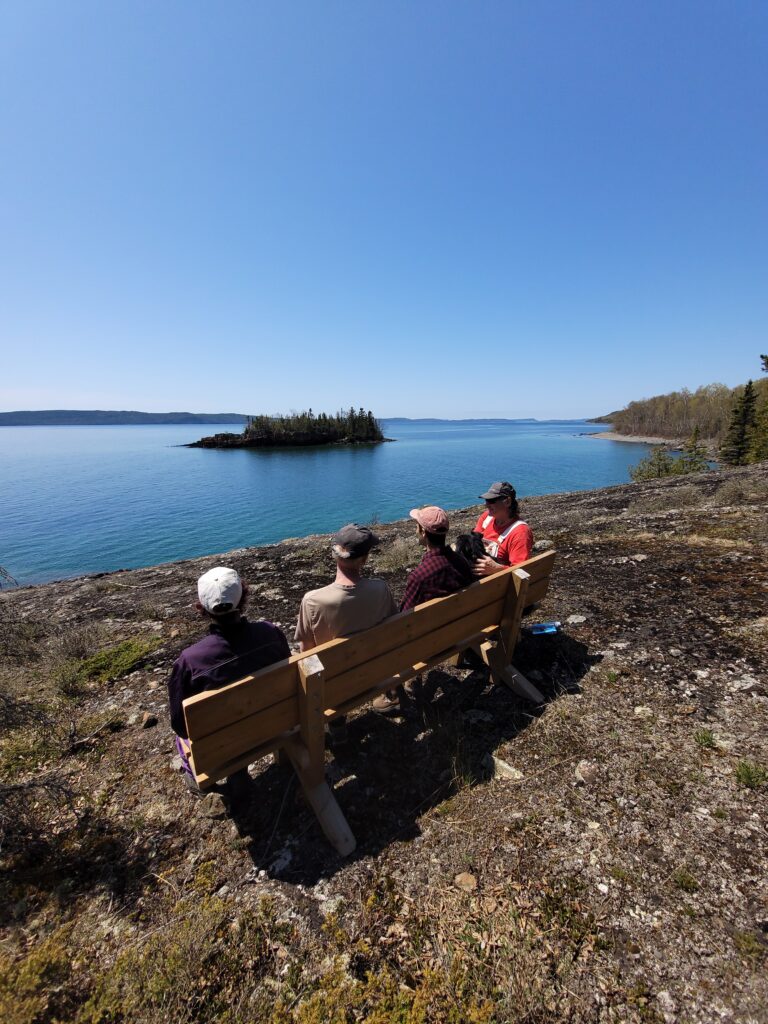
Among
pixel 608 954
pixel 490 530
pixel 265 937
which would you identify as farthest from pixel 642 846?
pixel 490 530

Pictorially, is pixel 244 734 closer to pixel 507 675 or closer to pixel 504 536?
pixel 507 675

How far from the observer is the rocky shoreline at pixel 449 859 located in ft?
7.08

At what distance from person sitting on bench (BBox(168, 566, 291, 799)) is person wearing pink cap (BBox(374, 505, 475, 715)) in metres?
1.66

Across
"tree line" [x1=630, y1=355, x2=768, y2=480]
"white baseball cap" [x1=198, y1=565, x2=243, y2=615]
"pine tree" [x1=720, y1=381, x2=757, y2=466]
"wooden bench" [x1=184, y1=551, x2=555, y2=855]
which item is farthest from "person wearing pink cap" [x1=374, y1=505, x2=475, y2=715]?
"pine tree" [x1=720, y1=381, x2=757, y2=466]

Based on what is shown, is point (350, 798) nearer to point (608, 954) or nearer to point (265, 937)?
point (265, 937)

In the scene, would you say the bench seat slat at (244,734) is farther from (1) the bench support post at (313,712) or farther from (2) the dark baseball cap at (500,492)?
(2) the dark baseball cap at (500,492)

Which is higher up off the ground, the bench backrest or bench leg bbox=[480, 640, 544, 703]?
the bench backrest

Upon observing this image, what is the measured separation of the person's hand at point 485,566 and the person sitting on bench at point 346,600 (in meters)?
1.44

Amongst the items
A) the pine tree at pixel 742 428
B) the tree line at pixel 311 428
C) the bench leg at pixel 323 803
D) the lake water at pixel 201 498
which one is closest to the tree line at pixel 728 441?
the pine tree at pixel 742 428

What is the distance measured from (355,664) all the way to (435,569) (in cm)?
130

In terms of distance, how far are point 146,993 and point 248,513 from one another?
36.2m

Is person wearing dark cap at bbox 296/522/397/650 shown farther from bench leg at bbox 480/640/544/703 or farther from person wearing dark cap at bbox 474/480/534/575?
bench leg at bbox 480/640/544/703

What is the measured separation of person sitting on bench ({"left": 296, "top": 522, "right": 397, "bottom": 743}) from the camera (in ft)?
12.1

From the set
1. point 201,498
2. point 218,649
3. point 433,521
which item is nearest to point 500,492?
point 433,521
